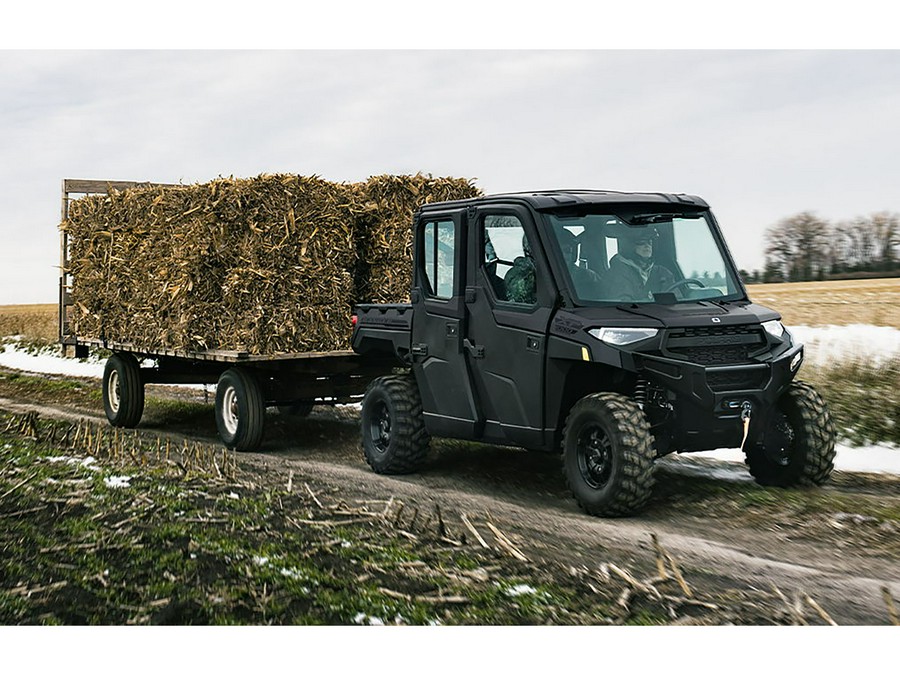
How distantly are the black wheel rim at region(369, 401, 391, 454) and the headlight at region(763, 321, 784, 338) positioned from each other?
3789 mm

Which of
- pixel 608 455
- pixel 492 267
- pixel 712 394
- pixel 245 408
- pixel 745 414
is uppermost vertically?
pixel 492 267

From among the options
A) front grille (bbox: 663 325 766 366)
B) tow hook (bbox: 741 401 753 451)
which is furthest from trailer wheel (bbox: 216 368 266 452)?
tow hook (bbox: 741 401 753 451)

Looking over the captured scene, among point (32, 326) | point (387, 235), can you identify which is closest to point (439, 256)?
point (387, 235)

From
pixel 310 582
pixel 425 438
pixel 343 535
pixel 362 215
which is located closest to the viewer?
pixel 310 582

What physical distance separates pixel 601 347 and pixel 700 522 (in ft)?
5.18

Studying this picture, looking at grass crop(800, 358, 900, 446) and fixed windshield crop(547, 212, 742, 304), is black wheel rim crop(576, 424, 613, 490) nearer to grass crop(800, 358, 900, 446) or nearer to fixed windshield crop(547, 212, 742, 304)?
fixed windshield crop(547, 212, 742, 304)

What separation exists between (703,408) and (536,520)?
156cm

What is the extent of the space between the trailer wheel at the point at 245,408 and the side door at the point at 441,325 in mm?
2596

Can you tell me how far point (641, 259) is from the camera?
9.10 meters

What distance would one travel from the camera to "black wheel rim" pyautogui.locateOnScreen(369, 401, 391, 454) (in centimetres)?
1074

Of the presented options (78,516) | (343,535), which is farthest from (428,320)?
(78,516)

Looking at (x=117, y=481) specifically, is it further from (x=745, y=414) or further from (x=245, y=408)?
(x=745, y=414)

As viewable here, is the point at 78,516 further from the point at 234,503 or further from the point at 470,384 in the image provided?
the point at 470,384

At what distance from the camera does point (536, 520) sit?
841 cm
